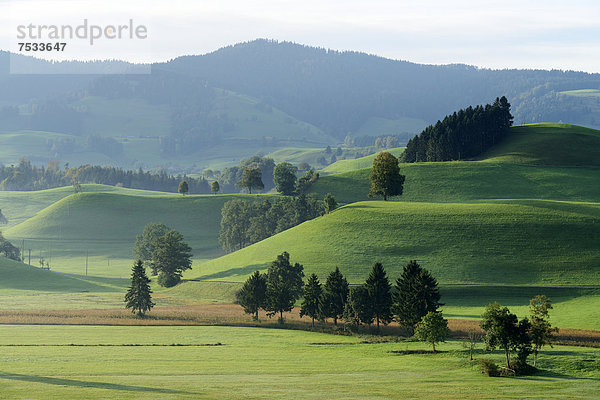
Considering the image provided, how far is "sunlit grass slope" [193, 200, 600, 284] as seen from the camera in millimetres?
119625

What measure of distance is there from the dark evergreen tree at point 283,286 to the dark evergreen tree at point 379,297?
1451 cm

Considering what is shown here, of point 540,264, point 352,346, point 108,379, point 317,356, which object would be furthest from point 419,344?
point 540,264

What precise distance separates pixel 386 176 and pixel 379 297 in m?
81.3

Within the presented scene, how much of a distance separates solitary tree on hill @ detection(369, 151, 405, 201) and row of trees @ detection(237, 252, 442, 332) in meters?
65.2

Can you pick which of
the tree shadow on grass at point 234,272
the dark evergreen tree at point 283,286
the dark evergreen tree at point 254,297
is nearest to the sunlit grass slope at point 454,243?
the tree shadow on grass at point 234,272

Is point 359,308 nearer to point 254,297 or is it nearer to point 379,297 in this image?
point 379,297

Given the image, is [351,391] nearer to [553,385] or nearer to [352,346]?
[553,385]

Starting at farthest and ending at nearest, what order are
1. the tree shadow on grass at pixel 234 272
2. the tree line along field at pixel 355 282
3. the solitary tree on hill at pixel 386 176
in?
1. the solitary tree on hill at pixel 386 176
2. the tree shadow on grass at pixel 234 272
3. the tree line along field at pixel 355 282

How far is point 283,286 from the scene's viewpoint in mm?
102500

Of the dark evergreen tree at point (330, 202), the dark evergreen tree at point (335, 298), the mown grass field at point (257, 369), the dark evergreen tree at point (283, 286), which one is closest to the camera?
the mown grass field at point (257, 369)

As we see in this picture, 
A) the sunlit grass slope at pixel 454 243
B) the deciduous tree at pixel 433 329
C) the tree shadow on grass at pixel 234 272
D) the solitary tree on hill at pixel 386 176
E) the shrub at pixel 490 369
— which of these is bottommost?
the shrub at pixel 490 369

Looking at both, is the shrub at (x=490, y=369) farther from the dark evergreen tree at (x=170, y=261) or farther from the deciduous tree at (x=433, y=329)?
the dark evergreen tree at (x=170, y=261)

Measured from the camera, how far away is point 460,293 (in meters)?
113

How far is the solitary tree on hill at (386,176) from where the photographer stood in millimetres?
167125
